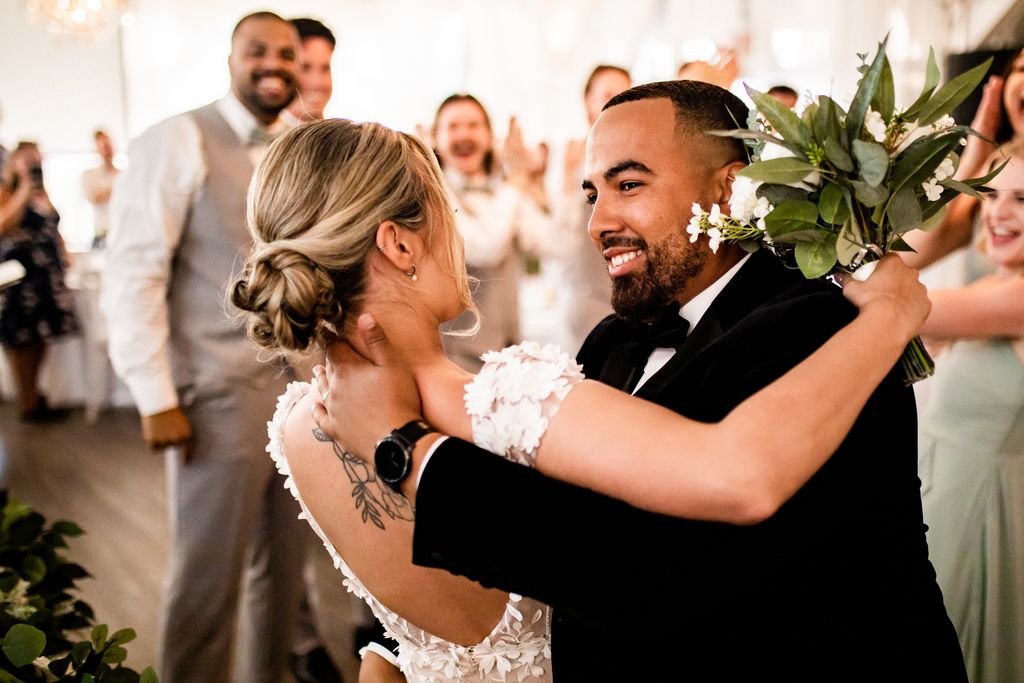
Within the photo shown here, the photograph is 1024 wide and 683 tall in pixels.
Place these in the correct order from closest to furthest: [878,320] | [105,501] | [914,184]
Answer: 1. [878,320]
2. [914,184]
3. [105,501]

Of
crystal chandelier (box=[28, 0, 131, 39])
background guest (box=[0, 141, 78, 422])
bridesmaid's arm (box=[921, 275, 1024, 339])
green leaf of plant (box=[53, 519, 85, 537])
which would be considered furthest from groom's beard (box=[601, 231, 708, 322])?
crystal chandelier (box=[28, 0, 131, 39])

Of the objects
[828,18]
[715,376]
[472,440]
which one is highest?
[828,18]

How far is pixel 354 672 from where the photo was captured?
10.3ft

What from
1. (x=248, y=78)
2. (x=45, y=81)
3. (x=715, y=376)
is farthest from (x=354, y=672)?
(x=45, y=81)

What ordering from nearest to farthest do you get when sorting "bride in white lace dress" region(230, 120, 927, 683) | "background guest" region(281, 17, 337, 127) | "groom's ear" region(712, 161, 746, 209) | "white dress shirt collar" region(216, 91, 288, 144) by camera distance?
"bride in white lace dress" region(230, 120, 927, 683), "groom's ear" region(712, 161, 746, 209), "white dress shirt collar" region(216, 91, 288, 144), "background guest" region(281, 17, 337, 127)

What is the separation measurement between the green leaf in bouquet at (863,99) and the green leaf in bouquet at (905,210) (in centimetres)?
11

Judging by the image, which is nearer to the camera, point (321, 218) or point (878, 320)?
point (878, 320)

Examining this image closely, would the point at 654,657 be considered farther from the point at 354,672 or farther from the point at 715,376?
the point at 354,672

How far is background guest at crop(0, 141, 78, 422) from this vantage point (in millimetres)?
6566

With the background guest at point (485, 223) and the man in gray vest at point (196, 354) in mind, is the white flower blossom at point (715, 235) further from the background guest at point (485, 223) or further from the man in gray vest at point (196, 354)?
the background guest at point (485, 223)

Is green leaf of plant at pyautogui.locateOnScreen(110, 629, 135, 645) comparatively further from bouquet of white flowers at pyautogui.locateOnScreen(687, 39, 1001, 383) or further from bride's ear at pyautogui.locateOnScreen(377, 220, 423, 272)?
bouquet of white flowers at pyautogui.locateOnScreen(687, 39, 1001, 383)

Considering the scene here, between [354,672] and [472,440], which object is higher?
[472,440]

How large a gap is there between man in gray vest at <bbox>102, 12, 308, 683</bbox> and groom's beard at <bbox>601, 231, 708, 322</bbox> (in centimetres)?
134

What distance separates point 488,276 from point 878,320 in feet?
8.27
